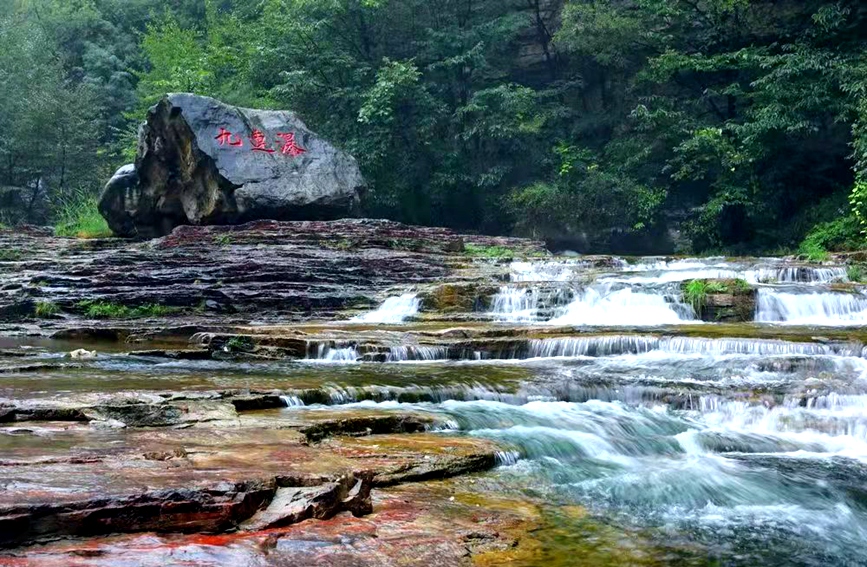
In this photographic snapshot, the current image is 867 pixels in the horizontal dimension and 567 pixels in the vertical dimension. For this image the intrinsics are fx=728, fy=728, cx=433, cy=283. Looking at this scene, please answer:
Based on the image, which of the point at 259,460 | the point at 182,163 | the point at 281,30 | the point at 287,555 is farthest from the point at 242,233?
the point at 287,555

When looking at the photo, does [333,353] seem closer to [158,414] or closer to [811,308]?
[158,414]

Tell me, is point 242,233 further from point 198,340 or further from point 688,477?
point 688,477

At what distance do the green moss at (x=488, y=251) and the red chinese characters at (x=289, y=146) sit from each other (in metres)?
5.04

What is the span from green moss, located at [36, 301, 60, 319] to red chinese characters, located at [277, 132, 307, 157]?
7.36 meters

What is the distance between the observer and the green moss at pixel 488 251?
17312 millimetres

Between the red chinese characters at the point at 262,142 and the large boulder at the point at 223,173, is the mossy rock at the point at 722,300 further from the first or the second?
the red chinese characters at the point at 262,142

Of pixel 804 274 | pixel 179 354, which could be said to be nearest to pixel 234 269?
pixel 179 354

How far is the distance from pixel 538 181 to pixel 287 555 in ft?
69.3

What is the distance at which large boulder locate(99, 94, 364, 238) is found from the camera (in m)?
17.8

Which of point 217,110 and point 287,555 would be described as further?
point 217,110

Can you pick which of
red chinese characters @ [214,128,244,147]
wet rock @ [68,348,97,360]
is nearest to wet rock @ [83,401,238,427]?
wet rock @ [68,348,97,360]

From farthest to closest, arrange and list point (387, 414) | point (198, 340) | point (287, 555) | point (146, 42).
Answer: point (146, 42) → point (198, 340) → point (387, 414) → point (287, 555)

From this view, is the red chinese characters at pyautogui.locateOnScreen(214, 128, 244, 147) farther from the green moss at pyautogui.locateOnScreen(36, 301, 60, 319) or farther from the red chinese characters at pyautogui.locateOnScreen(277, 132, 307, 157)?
the green moss at pyautogui.locateOnScreen(36, 301, 60, 319)

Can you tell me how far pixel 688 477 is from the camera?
4.97m
